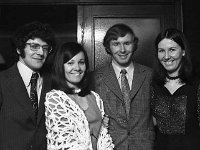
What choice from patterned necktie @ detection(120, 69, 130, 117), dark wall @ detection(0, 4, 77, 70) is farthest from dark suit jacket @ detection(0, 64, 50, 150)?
A: dark wall @ detection(0, 4, 77, 70)

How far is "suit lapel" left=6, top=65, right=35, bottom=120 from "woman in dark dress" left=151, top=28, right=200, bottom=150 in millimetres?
983

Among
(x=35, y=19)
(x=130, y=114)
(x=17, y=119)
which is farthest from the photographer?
(x=35, y=19)

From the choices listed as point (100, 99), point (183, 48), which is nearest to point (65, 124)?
point (100, 99)

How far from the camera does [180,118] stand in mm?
2359

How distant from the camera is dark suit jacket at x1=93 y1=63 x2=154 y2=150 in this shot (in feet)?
8.28

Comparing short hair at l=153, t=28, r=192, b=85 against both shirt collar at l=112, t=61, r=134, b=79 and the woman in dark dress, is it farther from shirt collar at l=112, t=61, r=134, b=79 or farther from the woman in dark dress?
shirt collar at l=112, t=61, r=134, b=79

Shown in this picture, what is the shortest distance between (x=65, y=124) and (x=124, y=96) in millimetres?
707

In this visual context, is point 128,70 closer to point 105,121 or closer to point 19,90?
point 105,121

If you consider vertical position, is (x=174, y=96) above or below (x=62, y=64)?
below

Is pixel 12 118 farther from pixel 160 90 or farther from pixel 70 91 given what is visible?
pixel 160 90

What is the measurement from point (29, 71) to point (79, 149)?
72 centimetres

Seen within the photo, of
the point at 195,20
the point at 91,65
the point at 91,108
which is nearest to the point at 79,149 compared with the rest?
the point at 91,108

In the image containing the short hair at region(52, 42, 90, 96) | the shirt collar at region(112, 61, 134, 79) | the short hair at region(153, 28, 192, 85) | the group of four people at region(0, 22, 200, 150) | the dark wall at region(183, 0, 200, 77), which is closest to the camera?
the group of four people at region(0, 22, 200, 150)

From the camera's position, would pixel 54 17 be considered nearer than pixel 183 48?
No
